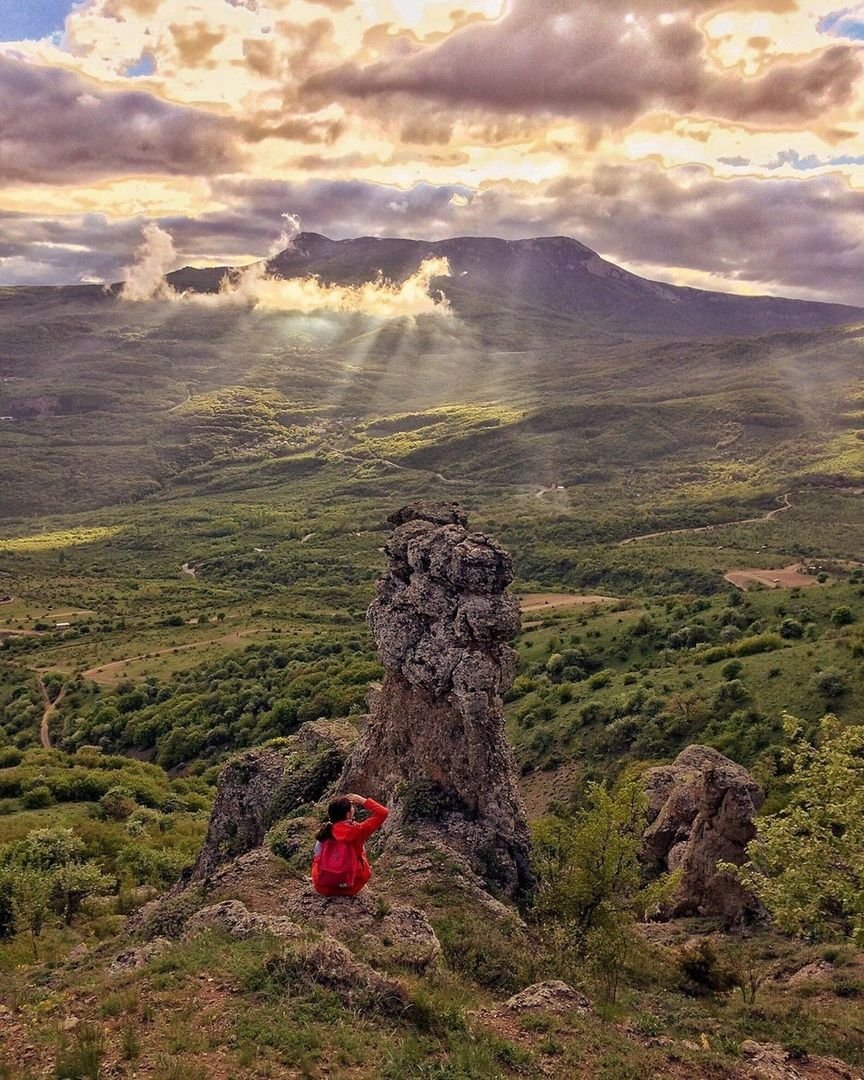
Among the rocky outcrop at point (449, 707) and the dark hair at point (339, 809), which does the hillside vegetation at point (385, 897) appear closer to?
the dark hair at point (339, 809)

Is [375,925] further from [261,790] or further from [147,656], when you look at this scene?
[147,656]

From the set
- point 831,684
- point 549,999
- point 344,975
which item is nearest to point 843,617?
point 831,684

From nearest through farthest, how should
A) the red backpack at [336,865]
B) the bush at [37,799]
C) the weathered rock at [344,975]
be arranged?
the weathered rock at [344,975], the red backpack at [336,865], the bush at [37,799]

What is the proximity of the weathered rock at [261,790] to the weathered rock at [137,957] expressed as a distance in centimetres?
1460

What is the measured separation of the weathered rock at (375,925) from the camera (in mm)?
19922

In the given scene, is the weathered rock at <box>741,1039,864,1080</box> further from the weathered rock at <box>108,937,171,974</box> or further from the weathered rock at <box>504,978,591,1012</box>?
the weathered rock at <box>108,937,171,974</box>

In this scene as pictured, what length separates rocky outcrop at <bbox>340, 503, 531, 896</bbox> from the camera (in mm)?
29078

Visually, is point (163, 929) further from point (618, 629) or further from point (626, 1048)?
point (618, 629)

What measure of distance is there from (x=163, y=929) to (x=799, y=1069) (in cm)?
1918

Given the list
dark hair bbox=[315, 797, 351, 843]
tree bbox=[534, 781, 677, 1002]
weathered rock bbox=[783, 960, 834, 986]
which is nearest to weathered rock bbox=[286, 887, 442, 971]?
dark hair bbox=[315, 797, 351, 843]

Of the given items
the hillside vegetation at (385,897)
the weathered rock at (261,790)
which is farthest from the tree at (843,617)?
the weathered rock at (261,790)

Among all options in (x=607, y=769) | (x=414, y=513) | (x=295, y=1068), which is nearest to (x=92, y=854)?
(x=414, y=513)

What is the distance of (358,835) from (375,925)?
4.07 m

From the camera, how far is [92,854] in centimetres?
5156
